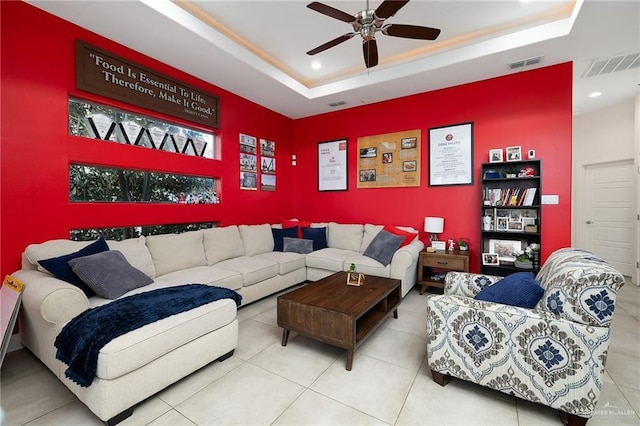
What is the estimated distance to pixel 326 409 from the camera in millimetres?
1724

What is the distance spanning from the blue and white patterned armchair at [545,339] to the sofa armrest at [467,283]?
0.50 m

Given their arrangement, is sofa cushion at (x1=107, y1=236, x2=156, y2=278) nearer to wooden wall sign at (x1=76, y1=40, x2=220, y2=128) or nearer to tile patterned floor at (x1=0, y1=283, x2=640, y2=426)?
tile patterned floor at (x1=0, y1=283, x2=640, y2=426)

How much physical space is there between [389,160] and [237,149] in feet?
8.20

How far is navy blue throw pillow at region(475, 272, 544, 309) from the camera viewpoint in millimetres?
1764

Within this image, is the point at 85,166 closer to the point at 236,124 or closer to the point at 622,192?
the point at 236,124

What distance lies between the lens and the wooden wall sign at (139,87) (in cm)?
282

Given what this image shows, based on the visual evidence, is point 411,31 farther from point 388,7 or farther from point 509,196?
point 509,196

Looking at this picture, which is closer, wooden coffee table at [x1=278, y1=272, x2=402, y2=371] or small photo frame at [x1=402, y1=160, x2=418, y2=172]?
wooden coffee table at [x1=278, y1=272, x2=402, y2=371]

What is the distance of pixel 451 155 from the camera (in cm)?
418

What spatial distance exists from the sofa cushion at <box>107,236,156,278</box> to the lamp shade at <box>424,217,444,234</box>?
11.7 feet

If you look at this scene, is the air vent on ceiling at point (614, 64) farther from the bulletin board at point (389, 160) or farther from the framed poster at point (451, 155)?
the bulletin board at point (389, 160)

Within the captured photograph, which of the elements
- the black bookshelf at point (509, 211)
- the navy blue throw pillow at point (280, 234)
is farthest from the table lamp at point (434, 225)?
the navy blue throw pillow at point (280, 234)

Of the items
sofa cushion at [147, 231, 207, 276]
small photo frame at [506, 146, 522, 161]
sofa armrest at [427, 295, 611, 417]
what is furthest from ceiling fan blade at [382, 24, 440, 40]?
sofa cushion at [147, 231, 207, 276]

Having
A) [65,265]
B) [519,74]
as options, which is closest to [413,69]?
[519,74]
